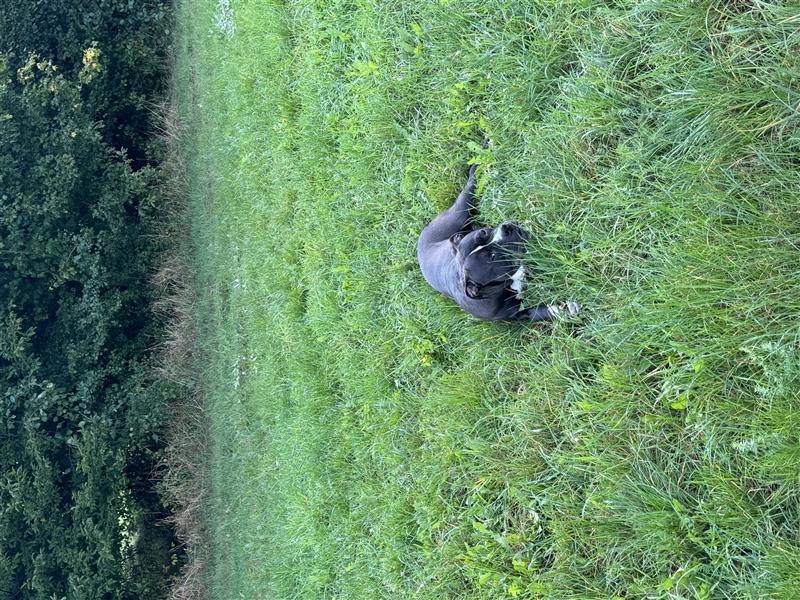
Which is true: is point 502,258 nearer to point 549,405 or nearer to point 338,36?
point 549,405

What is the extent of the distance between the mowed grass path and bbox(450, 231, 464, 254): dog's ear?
0.59 feet

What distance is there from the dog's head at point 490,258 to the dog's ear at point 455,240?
0.10 meters

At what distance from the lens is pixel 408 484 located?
368cm

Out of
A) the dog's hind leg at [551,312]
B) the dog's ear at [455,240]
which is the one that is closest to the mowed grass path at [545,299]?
the dog's hind leg at [551,312]

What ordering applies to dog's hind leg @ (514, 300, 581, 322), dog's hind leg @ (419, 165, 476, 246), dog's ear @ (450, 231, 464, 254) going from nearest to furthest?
1. dog's hind leg @ (514, 300, 581, 322)
2. dog's ear @ (450, 231, 464, 254)
3. dog's hind leg @ (419, 165, 476, 246)

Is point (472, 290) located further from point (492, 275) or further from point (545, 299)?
point (545, 299)

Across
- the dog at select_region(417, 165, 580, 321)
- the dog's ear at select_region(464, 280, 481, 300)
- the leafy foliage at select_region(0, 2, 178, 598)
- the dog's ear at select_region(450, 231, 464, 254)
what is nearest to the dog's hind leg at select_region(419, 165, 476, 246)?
the dog's ear at select_region(450, 231, 464, 254)

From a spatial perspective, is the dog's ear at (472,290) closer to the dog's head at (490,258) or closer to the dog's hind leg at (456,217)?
the dog's head at (490,258)

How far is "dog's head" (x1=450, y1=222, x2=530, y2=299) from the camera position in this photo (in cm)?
282

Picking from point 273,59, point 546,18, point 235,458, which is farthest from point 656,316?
point 235,458

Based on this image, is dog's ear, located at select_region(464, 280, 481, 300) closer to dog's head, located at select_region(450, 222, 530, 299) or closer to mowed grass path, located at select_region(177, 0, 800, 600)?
dog's head, located at select_region(450, 222, 530, 299)

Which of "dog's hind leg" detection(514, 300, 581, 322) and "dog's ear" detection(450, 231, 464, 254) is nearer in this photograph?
"dog's hind leg" detection(514, 300, 581, 322)

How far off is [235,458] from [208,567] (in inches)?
50.4

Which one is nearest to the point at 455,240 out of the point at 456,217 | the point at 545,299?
the point at 456,217
